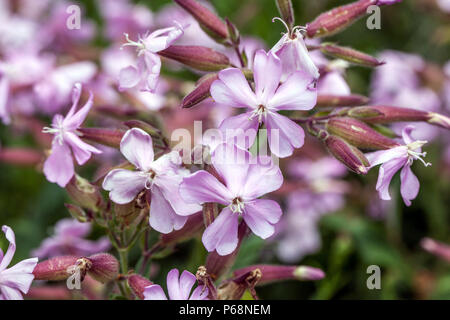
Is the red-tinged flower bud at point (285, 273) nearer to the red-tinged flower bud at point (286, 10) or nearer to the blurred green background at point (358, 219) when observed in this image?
the blurred green background at point (358, 219)

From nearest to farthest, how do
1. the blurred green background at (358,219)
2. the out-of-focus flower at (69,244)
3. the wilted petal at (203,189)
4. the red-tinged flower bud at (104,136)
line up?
the wilted petal at (203,189), the red-tinged flower bud at (104,136), the out-of-focus flower at (69,244), the blurred green background at (358,219)

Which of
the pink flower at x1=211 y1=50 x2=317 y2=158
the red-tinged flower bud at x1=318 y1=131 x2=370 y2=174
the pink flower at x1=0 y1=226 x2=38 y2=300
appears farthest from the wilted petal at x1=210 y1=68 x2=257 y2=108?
the pink flower at x1=0 y1=226 x2=38 y2=300

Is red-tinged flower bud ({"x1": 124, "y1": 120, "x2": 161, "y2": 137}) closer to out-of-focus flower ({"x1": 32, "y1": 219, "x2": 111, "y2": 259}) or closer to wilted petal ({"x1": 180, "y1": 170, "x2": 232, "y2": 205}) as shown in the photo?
wilted petal ({"x1": 180, "y1": 170, "x2": 232, "y2": 205})

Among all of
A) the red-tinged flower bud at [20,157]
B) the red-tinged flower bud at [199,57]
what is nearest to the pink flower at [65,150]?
the red-tinged flower bud at [199,57]

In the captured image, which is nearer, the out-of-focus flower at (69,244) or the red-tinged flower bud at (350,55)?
the red-tinged flower bud at (350,55)

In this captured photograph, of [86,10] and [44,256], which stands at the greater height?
[86,10]
